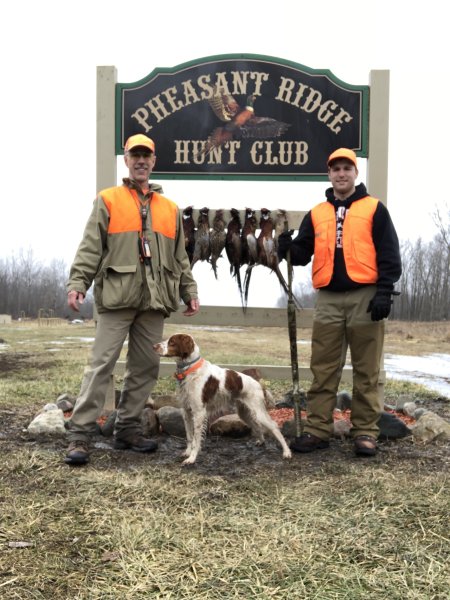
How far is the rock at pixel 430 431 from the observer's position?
5.44 meters

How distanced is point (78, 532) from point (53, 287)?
75.7 meters

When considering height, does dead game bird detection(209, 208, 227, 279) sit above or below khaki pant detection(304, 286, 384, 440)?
above

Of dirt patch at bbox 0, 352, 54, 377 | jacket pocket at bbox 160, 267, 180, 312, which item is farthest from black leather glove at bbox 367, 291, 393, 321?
dirt patch at bbox 0, 352, 54, 377

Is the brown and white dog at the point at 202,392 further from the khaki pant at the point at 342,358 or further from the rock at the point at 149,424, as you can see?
the rock at the point at 149,424

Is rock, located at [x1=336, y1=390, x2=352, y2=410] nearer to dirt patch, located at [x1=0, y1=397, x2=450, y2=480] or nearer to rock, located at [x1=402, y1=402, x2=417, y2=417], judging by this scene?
rock, located at [x1=402, y1=402, x2=417, y2=417]

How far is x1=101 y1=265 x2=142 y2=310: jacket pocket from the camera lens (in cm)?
461

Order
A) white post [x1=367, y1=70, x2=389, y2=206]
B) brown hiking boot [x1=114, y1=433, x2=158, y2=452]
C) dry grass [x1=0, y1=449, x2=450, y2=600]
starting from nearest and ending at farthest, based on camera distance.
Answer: dry grass [x1=0, y1=449, x2=450, y2=600]
brown hiking boot [x1=114, y1=433, x2=158, y2=452]
white post [x1=367, y1=70, x2=389, y2=206]

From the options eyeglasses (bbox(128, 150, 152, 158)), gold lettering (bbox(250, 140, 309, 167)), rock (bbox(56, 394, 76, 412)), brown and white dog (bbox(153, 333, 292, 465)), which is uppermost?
gold lettering (bbox(250, 140, 309, 167))

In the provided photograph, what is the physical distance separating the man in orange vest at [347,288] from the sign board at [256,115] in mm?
1328

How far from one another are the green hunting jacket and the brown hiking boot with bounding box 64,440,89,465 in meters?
1.11

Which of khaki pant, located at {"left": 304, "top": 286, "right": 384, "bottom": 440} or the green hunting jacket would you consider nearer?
the green hunting jacket

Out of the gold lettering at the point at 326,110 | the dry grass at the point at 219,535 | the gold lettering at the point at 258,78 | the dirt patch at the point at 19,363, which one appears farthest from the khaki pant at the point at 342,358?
the dirt patch at the point at 19,363

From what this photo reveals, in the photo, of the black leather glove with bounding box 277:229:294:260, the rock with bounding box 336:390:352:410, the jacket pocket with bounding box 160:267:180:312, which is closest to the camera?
the jacket pocket with bounding box 160:267:180:312

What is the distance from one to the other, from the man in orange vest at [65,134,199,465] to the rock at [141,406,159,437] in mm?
600
